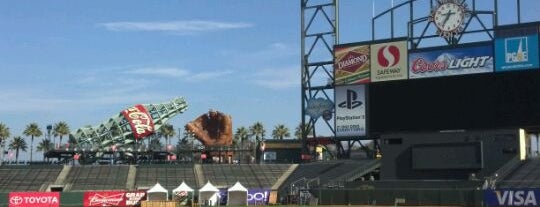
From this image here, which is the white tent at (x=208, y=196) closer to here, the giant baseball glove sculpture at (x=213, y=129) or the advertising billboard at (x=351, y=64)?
the advertising billboard at (x=351, y=64)

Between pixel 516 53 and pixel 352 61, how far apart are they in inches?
702

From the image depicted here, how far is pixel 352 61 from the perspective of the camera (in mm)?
84312

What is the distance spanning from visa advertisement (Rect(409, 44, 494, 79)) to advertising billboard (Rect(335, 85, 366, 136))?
6308 millimetres

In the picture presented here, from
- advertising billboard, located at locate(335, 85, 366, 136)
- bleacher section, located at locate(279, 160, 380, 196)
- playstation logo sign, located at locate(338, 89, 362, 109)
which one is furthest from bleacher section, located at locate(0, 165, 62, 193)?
playstation logo sign, located at locate(338, 89, 362, 109)

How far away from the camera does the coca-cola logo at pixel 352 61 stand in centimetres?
8344

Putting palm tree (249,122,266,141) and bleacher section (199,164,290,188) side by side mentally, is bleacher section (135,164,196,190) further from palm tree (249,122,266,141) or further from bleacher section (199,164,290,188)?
palm tree (249,122,266,141)

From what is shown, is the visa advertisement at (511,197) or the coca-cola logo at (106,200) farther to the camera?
the coca-cola logo at (106,200)

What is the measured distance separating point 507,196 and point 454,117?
1569 centimetres

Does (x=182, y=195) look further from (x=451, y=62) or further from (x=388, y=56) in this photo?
(x=451, y=62)

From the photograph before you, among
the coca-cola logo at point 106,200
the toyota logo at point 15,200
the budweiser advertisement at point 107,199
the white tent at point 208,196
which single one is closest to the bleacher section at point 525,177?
the white tent at point 208,196

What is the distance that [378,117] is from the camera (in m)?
80.3

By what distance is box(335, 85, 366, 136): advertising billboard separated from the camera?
82062 mm

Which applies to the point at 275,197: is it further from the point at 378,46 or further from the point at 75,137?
the point at 75,137

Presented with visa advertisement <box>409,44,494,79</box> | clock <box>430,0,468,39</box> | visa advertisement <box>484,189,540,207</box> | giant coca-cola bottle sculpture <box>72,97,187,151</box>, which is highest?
clock <box>430,0,468,39</box>
